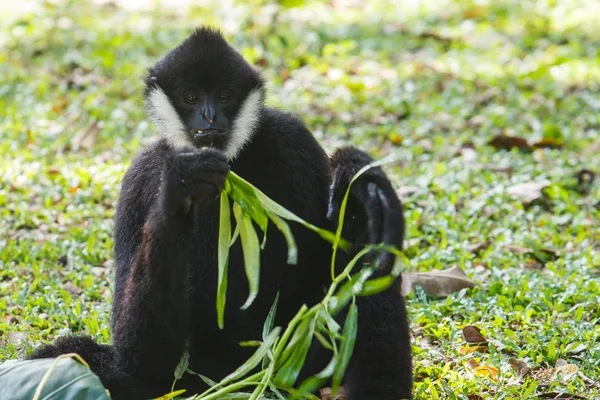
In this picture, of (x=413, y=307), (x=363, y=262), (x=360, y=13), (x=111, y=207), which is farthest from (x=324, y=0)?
(x=363, y=262)

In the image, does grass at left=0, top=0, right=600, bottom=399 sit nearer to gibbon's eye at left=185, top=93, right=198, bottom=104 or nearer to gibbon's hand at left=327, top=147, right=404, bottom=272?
gibbon's hand at left=327, top=147, right=404, bottom=272

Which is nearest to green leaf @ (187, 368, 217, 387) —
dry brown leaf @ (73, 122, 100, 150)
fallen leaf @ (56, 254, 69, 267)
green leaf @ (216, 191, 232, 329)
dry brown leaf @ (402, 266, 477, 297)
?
green leaf @ (216, 191, 232, 329)

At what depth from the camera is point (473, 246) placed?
24.1 feet

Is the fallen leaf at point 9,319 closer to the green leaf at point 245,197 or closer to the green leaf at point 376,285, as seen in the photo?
the green leaf at point 245,197

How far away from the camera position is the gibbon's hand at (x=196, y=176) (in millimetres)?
4242

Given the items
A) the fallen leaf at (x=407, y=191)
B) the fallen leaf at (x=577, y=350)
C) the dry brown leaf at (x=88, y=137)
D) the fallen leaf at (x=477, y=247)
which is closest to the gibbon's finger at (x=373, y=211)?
the fallen leaf at (x=577, y=350)

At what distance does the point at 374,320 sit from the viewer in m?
4.74

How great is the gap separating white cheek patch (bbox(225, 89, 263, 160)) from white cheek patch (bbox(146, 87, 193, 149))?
31 cm

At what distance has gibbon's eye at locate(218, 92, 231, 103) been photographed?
18.0ft

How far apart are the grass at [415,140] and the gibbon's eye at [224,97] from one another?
73.9 inches

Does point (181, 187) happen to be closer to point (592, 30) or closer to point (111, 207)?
point (111, 207)

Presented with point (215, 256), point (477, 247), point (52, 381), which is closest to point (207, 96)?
point (215, 256)

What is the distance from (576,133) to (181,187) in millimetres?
6805

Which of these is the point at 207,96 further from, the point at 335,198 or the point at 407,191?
the point at 407,191
